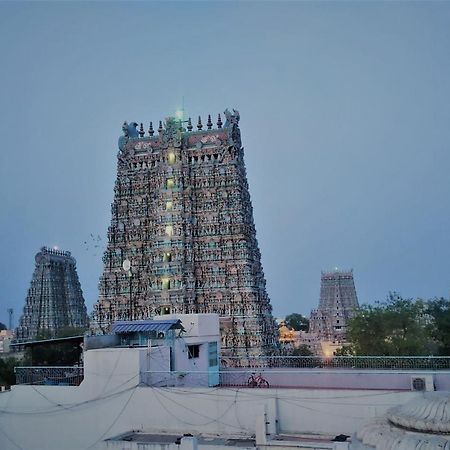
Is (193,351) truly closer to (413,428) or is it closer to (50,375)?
(50,375)

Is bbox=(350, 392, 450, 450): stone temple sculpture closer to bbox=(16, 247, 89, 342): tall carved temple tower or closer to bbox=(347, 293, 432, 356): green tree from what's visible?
bbox=(347, 293, 432, 356): green tree

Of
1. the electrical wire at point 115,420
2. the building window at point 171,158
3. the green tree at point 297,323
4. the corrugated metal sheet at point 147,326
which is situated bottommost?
the electrical wire at point 115,420

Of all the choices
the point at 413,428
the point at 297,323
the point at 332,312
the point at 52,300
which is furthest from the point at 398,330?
the point at 297,323

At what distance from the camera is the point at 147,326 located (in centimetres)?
2664

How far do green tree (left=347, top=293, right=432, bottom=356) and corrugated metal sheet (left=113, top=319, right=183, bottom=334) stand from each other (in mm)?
21152

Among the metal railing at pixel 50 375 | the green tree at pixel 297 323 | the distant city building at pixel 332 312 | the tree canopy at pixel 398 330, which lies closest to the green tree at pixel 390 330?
the tree canopy at pixel 398 330

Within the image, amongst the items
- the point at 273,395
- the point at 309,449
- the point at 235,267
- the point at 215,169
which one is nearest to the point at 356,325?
the point at 235,267

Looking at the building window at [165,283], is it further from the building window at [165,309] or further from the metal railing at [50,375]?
the metal railing at [50,375]

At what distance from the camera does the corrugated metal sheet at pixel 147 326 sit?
26.0m

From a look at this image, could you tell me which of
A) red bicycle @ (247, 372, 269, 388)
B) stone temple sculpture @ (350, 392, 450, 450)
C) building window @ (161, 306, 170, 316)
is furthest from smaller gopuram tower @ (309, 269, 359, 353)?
stone temple sculpture @ (350, 392, 450, 450)

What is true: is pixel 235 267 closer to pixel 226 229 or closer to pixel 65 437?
pixel 226 229

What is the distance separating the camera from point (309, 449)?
54.7ft

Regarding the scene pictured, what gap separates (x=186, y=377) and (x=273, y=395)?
590 centimetres

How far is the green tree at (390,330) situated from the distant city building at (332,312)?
40412 mm
